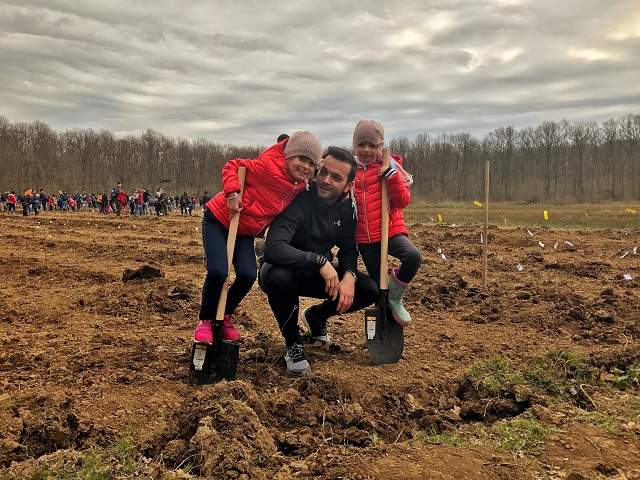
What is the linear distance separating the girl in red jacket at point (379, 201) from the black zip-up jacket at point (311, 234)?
135 millimetres

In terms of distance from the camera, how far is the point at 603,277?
28.3ft

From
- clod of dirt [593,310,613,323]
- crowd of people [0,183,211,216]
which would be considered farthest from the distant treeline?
clod of dirt [593,310,613,323]

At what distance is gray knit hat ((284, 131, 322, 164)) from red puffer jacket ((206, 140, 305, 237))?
120 millimetres

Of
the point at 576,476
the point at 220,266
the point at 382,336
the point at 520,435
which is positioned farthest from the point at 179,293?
the point at 576,476

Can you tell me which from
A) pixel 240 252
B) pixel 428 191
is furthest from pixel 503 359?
pixel 428 191

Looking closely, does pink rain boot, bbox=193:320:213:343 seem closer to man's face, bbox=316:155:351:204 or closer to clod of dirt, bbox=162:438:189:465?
clod of dirt, bbox=162:438:189:465

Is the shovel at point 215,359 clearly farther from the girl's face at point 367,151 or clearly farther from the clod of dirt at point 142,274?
the clod of dirt at point 142,274

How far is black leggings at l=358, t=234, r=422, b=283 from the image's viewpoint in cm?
427

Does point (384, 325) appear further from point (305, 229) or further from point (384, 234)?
point (305, 229)

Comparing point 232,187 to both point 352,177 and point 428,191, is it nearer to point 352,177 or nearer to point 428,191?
point 352,177

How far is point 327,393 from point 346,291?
989mm

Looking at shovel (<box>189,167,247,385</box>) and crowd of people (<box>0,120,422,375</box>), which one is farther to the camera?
crowd of people (<box>0,120,422,375</box>)

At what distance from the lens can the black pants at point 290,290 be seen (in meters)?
4.00

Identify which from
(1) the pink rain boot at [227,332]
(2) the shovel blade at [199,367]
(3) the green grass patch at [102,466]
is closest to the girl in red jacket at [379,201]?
(1) the pink rain boot at [227,332]
